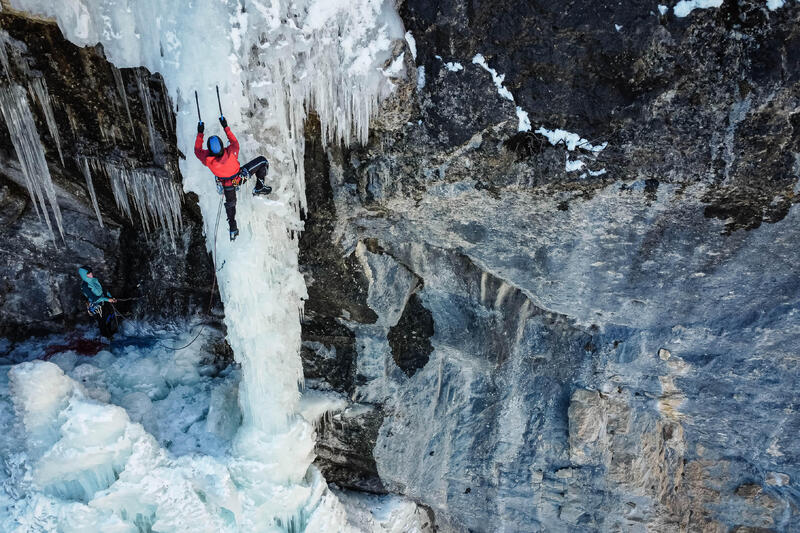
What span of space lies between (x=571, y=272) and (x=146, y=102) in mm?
4633

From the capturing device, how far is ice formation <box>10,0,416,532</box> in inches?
177

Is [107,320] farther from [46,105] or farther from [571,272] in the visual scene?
[571,272]

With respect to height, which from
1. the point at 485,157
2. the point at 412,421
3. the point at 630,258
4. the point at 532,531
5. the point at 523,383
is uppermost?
the point at 485,157

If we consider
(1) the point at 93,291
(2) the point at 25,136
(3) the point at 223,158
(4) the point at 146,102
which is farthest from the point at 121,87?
(1) the point at 93,291

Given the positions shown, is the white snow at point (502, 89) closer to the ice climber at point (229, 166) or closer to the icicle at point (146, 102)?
the ice climber at point (229, 166)

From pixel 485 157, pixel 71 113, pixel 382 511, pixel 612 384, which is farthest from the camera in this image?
pixel 382 511

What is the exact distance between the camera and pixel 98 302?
21.9 feet

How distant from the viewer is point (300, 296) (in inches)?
230

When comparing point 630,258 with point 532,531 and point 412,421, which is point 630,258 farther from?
point 532,531

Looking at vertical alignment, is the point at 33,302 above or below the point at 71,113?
below

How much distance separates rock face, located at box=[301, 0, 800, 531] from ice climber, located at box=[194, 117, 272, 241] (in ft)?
1.97

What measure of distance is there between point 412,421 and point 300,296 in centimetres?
260

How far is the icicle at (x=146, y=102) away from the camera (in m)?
4.82

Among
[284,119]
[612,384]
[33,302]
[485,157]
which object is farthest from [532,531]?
[33,302]
